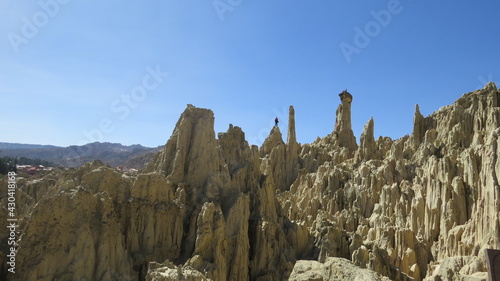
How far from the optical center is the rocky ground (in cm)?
1658

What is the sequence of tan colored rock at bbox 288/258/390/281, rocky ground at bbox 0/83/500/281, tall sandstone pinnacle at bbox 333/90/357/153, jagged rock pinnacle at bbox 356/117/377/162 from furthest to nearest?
1. tall sandstone pinnacle at bbox 333/90/357/153
2. jagged rock pinnacle at bbox 356/117/377/162
3. rocky ground at bbox 0/83/500/281
4. tan colored rock at bbox 288/258/390/281

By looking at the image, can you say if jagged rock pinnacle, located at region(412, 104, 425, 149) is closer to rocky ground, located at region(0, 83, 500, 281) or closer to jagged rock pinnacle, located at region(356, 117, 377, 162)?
rocky ground, located at region(0, 83, 500, 281)

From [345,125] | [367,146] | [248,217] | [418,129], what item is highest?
[345,125]

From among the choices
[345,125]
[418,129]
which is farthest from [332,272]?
[345,125]

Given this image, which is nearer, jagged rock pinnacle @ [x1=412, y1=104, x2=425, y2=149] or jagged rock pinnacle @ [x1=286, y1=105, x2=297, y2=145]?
jagged rock pinnacle @ [x1=412, y1=104, x2=425, y2=149]

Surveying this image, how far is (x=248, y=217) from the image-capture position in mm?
25156

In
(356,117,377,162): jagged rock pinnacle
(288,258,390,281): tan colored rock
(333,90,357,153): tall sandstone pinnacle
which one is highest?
(333,90,357,153): tall sandstone pinnacle

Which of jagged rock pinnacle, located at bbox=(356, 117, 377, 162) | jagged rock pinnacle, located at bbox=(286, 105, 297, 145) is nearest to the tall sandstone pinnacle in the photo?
jagged rock pinnacle, located at bbox=(356, 117, 377, 162)

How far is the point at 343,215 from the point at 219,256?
90.1 ft

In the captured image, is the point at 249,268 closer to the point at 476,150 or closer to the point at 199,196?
the point at 199,196

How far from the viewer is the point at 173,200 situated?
22.7 m

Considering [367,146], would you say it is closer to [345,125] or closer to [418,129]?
[418,129]

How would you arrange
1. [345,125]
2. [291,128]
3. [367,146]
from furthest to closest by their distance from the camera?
[345,125] → [291,128] → [367,146]

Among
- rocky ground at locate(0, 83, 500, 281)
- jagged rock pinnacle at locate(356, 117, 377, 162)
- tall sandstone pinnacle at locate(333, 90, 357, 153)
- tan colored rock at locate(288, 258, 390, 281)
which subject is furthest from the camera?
tall sandstone pinnacle at locate(333, 90, 357, 153)
